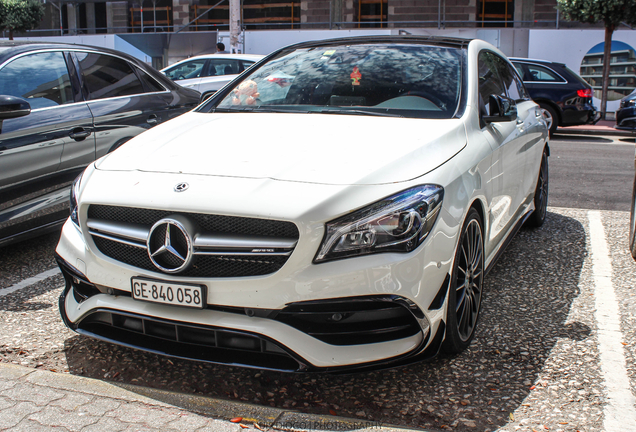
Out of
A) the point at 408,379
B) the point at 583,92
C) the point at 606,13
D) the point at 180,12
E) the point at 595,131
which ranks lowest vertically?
the point at 408,379

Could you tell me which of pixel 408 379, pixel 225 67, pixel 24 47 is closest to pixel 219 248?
pixel 408 379

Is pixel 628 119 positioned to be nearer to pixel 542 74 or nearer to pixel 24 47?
pixel 542 74

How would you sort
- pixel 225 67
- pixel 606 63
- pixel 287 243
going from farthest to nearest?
1. pixel 606 63
2. pixel 225 67
3. pixel 287 243

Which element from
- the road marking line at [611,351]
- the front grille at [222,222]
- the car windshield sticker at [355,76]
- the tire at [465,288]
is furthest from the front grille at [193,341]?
the car windshield sticker at [355,76]

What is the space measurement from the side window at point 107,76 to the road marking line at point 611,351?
3930mm

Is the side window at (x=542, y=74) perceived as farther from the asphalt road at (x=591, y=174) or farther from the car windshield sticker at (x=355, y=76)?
the car windshield sticker at (x=355, y=76)

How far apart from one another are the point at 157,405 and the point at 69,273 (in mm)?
739

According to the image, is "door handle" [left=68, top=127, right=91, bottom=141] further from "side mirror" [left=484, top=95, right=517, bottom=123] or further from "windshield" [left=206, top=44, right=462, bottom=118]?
"side mirror" [left=484, top=95, right=517, bottom=123]

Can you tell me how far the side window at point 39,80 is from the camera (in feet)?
15.0

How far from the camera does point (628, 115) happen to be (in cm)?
1254

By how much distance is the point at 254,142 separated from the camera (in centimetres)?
304

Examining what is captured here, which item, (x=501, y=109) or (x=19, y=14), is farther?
(x=19, y=14)

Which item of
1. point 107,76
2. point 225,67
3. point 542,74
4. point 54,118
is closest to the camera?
point 54,118

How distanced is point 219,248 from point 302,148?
2.18 ft
